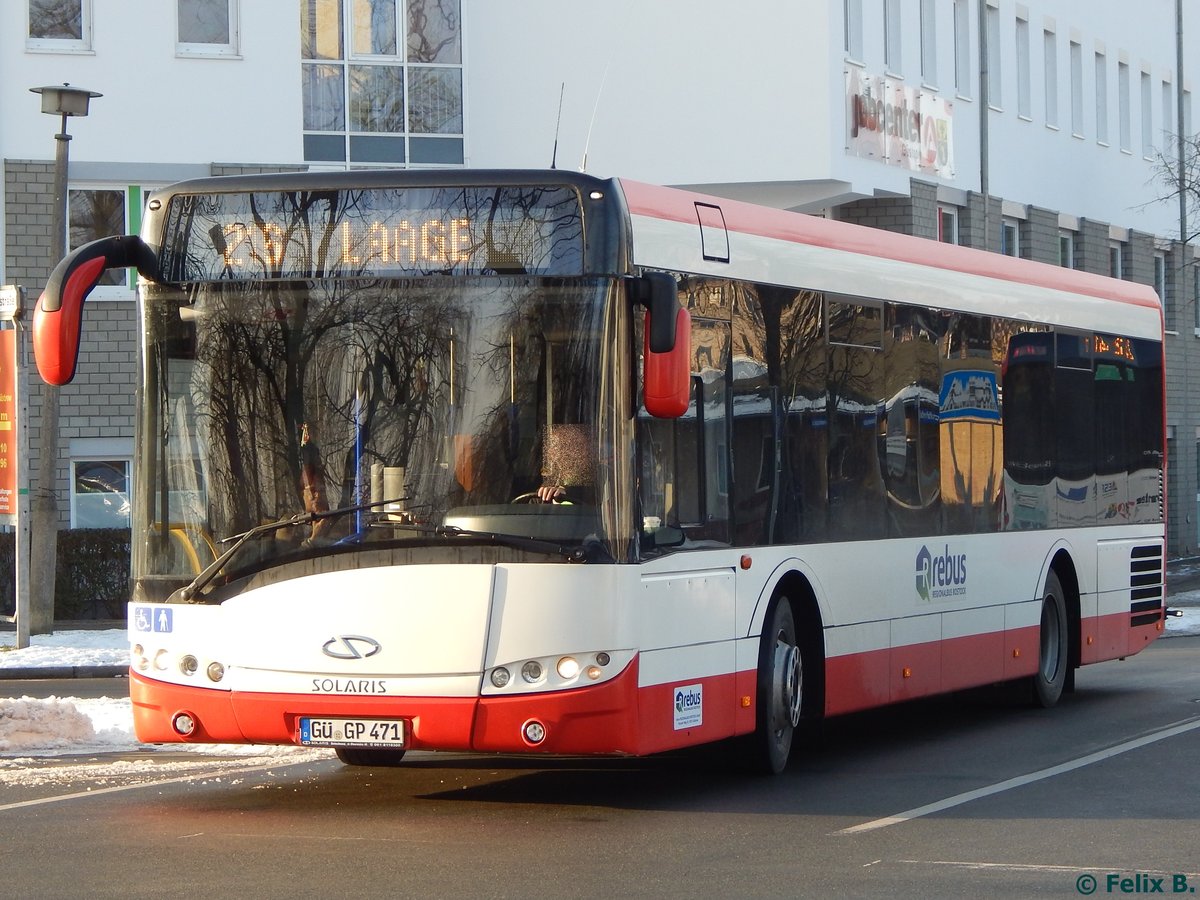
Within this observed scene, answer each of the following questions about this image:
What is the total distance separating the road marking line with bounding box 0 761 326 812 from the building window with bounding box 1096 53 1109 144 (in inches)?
1439

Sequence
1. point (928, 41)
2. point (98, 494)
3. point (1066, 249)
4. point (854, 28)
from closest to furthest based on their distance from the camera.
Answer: point (98, 494)
point (854, 28)
point (928, 41)
point (1066, 249)

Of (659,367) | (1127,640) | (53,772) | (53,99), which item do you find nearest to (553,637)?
(659,367)

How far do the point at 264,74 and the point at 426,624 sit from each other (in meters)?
21.8

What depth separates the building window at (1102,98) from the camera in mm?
46216

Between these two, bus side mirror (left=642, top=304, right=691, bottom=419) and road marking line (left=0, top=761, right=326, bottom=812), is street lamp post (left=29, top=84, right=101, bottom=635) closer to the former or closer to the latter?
road marking line (left=0, top=761, right=326, bottom=812)

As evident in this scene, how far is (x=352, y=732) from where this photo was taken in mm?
10008

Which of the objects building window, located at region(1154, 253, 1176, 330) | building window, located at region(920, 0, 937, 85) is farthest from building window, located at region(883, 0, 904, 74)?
building window, located at region(1154, 253, 1176, 330)

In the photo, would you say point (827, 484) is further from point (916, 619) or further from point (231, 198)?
point (231, 198)

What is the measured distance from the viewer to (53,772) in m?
12.2

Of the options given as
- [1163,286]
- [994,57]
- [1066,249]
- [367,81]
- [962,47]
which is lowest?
[1163,286]

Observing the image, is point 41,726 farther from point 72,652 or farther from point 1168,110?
point 1168,110

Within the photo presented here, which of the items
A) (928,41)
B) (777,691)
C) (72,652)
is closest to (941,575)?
(777,691)

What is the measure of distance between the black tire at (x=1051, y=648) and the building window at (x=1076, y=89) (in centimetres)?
2980

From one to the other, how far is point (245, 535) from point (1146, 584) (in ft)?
32.1
